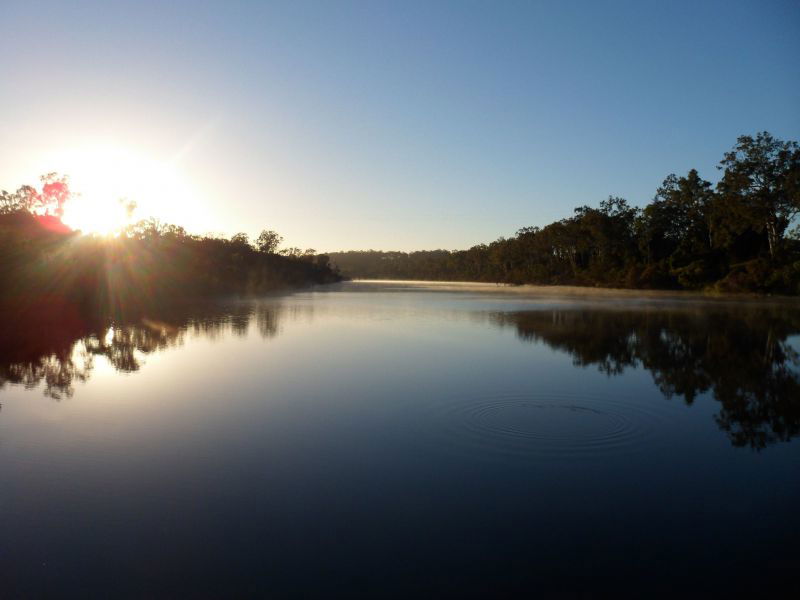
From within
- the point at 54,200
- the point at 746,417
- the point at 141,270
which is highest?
the point at 54,200

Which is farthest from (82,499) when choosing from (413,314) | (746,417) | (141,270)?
(141,270)

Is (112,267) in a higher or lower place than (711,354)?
higher

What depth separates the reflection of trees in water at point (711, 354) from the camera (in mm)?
11117

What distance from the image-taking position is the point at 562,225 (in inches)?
4190

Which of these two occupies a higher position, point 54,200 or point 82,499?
point 54,200

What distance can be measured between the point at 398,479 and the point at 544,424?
11.3 ft

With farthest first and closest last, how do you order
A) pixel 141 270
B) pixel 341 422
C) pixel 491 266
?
pixel 491 266
pixel 141 270
pixel 341 422

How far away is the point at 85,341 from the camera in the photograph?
21688mm

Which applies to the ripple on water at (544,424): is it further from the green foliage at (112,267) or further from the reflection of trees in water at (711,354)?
the green foliage at (112,267)

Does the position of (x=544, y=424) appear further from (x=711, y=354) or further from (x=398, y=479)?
(x=711, y=354)

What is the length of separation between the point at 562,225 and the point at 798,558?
345ft

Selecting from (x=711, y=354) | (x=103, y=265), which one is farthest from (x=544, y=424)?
(x=103, y=265)

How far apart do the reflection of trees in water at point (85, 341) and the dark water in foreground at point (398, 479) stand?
249 mm

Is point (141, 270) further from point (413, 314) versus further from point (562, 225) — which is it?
point (562, 225)
